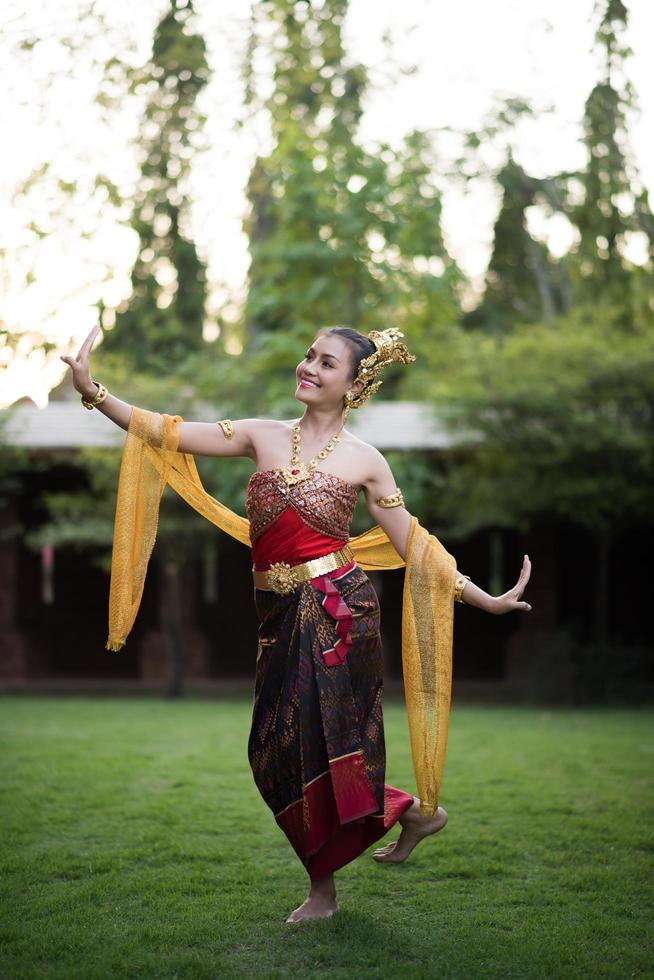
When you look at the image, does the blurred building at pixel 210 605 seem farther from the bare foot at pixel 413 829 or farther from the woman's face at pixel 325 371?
the woman's face at pixel 325 371

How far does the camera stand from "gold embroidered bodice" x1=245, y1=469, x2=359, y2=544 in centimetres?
373

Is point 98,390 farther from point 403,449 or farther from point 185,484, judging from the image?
point 403,449

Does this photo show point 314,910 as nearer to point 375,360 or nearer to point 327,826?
point 327,826

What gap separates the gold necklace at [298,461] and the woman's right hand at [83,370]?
0.69 metres

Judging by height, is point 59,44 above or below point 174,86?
below

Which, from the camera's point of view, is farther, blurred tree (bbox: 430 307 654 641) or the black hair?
blurred tree (bbox: 430 307 654 641)

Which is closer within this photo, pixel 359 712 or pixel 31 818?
pixel 359 712

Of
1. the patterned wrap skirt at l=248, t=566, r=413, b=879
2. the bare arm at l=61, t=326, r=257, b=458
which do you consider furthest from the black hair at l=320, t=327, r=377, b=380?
the patterned wrap skirt at l=248, t=566, r=413, b=879

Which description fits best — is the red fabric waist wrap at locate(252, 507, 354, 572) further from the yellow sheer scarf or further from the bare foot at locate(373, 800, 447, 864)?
the bare foot at locate(373, 800, 447, 864)

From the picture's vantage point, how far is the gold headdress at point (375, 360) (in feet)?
12.8

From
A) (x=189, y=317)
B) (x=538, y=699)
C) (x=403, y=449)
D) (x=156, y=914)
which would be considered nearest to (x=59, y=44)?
(x=156, y=914)

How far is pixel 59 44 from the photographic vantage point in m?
6.21

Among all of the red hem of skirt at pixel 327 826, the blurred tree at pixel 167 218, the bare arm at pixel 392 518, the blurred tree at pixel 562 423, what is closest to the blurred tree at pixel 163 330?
the blurred tree at pixel 167 218

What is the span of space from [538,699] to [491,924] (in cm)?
843
